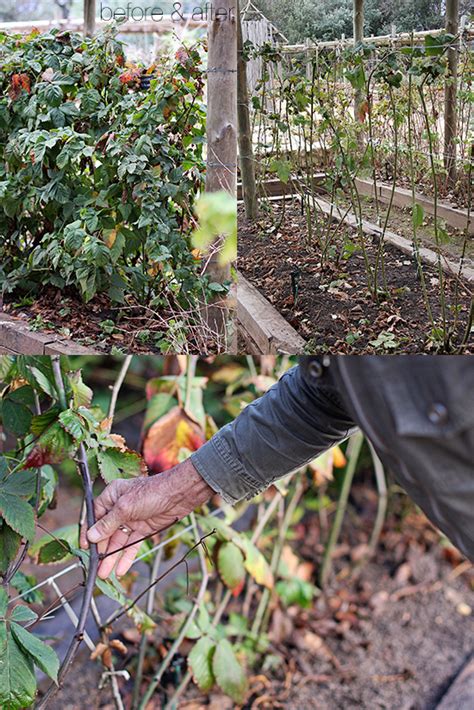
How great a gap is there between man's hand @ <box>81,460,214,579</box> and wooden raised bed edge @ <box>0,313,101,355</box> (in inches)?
29.2

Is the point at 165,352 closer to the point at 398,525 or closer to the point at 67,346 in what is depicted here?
the point at 67,346

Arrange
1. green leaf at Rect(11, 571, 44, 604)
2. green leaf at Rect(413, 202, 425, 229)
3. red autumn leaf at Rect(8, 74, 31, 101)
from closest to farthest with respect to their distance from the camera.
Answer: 1. green leaf at Rect(11, 571, 44, 604)
2. green leaf at Rect(413, 202, 425, 229)
3. red autumn leaf at Rect(8, 74, 31, 101)

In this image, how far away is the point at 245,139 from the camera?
1.70 metres

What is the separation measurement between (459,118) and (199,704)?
133cm

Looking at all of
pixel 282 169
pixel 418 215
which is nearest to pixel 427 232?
pixel 418 215

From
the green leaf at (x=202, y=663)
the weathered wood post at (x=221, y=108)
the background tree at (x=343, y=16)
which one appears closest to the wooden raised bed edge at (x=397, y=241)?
the weathered wood post at (x=221, y=108)

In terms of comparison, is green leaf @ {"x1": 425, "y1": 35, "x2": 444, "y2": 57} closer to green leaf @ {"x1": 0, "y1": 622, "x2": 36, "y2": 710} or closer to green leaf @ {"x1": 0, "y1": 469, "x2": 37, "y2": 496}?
green leaf @ {"x1": 0, "y1": 469, "x2": 37, "y2": 496}

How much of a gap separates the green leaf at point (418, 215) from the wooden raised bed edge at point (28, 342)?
73cm

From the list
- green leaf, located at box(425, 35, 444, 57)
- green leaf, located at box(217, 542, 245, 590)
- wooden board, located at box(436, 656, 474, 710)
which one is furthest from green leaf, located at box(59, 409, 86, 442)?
wooden board, located at box(436, 656, 474, 710)

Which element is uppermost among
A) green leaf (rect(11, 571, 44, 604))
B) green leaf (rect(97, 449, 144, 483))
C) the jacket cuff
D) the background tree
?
the background tree

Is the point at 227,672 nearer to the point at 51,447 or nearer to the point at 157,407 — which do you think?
the point at 157,407

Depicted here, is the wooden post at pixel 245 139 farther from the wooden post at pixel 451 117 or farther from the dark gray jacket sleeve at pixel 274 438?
the dark gray jacket sleeve at pixel 274 438

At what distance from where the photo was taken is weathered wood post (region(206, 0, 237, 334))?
1.63 meters

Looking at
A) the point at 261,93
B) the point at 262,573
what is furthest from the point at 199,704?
the point at 261,93
